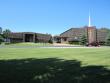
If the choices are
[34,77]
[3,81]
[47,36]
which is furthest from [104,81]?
[47,36]

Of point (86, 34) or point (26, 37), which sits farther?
point (26, 37)

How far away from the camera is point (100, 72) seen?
453 inches

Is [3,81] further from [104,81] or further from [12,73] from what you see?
[104,81]

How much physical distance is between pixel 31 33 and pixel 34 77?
92811 millimetres

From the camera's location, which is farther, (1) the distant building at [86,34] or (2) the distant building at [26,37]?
Answer: (2) the distant building at [26,37]

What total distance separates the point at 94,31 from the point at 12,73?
89494mm

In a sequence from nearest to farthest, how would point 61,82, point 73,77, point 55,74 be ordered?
point 61,82 < point 73,77 < point 55,74

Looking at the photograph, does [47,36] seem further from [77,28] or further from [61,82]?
[61,82]

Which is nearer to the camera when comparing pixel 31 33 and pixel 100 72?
pixel 100 72

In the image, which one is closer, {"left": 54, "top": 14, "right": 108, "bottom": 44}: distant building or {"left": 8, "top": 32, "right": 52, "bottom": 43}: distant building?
{"left": 54, "top": 14, "right": 108, "bottom": 44}: distant building

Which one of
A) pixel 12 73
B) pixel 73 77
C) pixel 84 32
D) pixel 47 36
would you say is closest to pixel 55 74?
pixel 73 77

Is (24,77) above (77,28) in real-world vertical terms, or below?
below

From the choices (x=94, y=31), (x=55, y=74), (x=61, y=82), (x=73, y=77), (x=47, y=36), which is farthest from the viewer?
(x=47, y=36)

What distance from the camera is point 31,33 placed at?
103 meters
